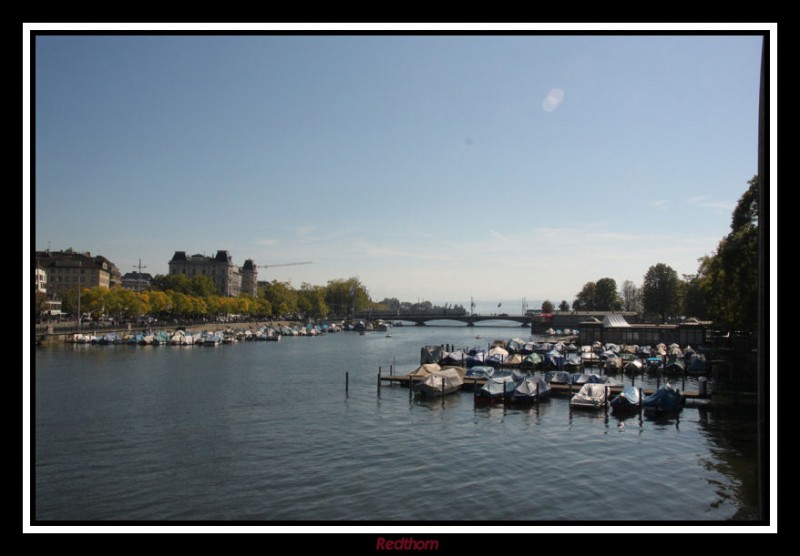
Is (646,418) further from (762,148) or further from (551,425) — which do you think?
(762,148)

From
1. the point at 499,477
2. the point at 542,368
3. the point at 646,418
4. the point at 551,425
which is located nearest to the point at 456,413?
the point at 551,425

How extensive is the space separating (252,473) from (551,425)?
68.0ft

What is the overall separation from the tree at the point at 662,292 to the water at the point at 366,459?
106 metres

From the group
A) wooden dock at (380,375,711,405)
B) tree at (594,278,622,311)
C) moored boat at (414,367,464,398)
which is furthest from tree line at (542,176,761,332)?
tree at (594,278,622,311)

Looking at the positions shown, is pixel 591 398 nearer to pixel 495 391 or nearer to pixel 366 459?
pixel 495 391

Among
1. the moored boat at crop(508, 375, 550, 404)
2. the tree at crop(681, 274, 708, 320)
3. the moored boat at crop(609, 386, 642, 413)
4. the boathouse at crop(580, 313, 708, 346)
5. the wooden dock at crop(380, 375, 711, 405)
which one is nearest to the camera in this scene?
the moored boat at crop(609, 386, 642, 413)

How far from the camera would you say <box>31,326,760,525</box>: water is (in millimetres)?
23062

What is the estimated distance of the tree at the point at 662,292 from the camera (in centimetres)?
14475

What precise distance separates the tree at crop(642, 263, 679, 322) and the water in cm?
10630

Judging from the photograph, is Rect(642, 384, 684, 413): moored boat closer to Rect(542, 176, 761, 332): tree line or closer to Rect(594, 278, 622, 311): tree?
Rect(542, 176, 761, 332): tree line

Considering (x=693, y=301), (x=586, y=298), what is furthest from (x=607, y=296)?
(x=693, y=301)

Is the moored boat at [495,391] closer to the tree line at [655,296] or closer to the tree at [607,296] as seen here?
the tree line at [655,296]

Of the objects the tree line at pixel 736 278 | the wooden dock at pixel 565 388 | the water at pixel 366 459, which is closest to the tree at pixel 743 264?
the tree line at pixel 736 278
